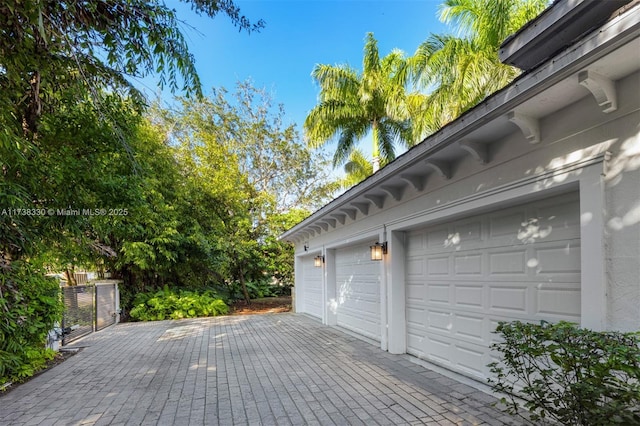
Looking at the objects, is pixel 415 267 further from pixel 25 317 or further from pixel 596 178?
pixel 25 317

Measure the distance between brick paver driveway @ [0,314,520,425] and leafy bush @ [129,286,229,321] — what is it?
428 centimetres

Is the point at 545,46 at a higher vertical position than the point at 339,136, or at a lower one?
lower

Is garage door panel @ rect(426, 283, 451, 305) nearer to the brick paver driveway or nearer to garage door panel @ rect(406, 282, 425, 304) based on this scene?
garage door panel @ rect(406, 282, 425, 304)

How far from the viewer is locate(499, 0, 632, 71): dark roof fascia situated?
287 centimetres

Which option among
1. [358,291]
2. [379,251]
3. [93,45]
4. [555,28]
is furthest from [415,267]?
[93,45]

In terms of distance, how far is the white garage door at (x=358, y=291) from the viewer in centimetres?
660

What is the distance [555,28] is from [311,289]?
9239mm

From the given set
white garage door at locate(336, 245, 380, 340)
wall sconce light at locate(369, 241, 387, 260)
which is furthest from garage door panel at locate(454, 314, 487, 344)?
white garage door at locate(336, 245, 380, 340)

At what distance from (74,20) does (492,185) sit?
4602mm

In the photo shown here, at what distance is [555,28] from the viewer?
3145 mm

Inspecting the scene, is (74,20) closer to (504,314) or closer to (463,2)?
(504,314)

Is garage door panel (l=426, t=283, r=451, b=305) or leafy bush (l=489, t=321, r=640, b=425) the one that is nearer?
leafy bush (l=489, t=321, r=640, b=425)

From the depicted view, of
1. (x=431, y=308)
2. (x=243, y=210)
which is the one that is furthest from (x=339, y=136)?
(x=431, y=308)

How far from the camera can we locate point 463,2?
11.5 m
